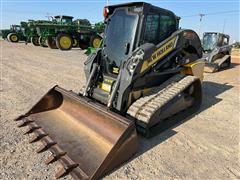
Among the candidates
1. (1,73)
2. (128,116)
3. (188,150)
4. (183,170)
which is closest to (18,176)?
(128,116)

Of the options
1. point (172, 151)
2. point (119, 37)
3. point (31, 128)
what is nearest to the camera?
point (172, 151)

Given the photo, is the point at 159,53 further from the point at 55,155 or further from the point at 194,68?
the point at 55,155

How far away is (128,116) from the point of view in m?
4.07

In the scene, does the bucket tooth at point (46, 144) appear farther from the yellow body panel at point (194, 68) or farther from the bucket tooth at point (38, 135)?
the yellow body panel at point (194, 68)

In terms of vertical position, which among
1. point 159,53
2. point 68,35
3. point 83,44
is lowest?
point 83,44

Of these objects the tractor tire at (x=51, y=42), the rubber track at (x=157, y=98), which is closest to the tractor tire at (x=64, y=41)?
the tractor tire at (x=51, y=42)

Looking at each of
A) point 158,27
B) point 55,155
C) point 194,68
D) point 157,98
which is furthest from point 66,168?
point 194,68

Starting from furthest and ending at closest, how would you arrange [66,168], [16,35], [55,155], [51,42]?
[16,35] → [51,42] → [55,155] → [66,168]

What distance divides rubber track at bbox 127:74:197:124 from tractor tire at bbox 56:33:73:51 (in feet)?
54.2

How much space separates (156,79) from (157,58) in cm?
49

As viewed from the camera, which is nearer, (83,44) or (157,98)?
(157,98)

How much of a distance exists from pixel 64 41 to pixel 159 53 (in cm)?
1680

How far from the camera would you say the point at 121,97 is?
4023 mm

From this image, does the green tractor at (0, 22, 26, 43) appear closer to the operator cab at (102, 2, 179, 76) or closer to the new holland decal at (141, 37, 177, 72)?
the operator cab at (102, 2, 179, 76)
